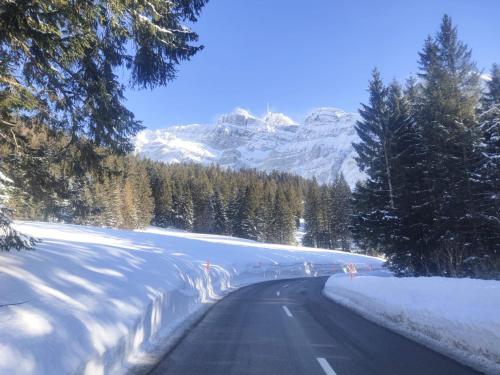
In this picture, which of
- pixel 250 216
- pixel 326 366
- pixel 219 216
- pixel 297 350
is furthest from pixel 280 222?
pixel 326 366

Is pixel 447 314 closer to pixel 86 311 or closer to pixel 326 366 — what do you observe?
pixel 326 366

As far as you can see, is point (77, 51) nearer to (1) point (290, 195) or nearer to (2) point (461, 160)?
(2) point (461, 160)

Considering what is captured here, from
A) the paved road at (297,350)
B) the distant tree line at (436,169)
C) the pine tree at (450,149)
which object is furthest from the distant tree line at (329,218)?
the paved road at (297,350)

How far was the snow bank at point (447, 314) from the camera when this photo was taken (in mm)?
6562

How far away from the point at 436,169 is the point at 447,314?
647 inches

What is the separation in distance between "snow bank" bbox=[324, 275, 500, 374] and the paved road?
427mm

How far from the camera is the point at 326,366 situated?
6.36 meters

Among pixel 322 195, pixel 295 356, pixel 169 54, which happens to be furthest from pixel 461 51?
pixel 322 195

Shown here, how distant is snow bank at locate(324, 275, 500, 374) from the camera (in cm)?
656

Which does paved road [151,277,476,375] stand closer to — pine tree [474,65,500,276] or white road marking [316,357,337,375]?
white road marking [316,357,337,375]

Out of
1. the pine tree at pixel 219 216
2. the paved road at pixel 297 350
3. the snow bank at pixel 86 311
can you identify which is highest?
the pine tree at pixel 219 216

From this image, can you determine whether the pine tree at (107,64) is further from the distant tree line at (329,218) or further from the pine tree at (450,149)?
the distant tree line at (329,218)

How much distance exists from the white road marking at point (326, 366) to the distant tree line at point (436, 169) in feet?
51.9

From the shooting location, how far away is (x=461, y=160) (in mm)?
21312
